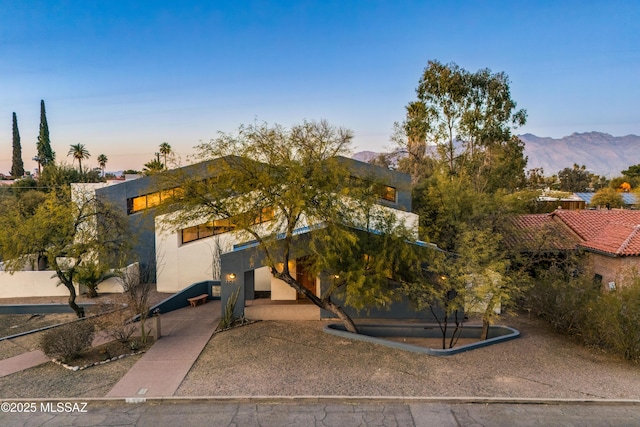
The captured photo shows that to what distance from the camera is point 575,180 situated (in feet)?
230

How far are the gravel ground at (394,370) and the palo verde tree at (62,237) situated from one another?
6.64 metres

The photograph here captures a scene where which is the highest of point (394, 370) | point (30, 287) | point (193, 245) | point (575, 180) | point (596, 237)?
point (575, 180)

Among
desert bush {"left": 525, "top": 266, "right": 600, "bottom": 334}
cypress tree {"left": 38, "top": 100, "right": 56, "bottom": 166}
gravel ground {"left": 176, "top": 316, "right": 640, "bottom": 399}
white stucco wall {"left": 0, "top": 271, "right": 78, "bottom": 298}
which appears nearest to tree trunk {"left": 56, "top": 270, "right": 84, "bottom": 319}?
white stucco wall {"left": 0, "top": 271, "right": 78, "bottom": 298}

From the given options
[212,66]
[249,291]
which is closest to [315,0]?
[212,66]

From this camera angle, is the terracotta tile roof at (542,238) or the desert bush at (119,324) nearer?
the desert bush at (119,324)

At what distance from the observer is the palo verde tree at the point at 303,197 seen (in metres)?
10.8

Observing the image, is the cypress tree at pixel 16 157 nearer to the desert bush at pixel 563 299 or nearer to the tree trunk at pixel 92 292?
the tree trunk at pixel 92 292

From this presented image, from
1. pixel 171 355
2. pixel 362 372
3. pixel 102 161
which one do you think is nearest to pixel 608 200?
pixel 362 372

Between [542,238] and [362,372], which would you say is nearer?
[362,372]

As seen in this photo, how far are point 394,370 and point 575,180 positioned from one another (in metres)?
77.2

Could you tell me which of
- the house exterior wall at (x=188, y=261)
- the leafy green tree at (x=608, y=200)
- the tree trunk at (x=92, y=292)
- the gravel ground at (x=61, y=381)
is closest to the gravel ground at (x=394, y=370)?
the gravel ground at (x=61, y=381)

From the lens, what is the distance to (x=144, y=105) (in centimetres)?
3120

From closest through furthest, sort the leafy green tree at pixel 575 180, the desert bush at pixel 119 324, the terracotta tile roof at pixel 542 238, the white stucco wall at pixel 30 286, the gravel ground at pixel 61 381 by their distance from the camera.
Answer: the gravel ground at pixel 61 381, the desert bush at pixel 119 324, the terracotta tile roof at pixel 542 238, the white stucco wall at pixel 30 286, the leafy green tree at pixel 575 180

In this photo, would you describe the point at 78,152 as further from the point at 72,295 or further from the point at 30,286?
the point at 72,295
